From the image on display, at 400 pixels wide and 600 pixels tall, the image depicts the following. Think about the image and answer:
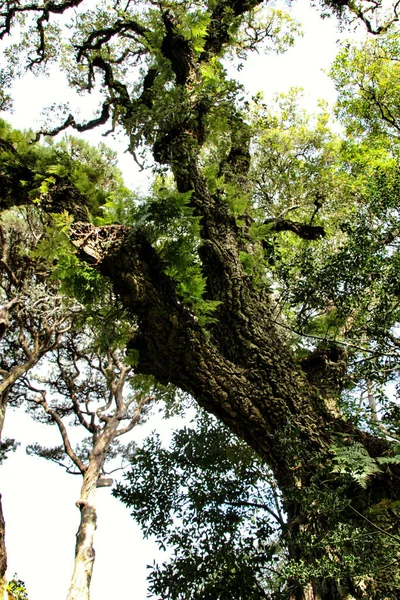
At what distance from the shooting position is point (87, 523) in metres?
11.0

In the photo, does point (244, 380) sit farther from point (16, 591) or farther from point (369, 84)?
point (369, 84)

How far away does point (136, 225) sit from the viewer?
3980mm

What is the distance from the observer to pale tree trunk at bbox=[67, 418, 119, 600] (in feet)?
31.4

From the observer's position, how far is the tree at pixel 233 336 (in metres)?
3.19

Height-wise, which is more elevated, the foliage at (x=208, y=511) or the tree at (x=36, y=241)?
the tree at (x=36, y=241)

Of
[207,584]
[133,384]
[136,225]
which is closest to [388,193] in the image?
[136,225]

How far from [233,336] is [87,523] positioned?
898cm

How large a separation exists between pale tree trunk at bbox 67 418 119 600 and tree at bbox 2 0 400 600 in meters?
7.84

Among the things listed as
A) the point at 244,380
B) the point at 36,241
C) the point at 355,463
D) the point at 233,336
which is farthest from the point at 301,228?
the point at 36,241

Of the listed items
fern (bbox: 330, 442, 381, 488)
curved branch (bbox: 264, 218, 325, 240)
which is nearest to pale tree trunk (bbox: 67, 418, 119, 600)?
fern (bbox: 330, 442, 381, 488)

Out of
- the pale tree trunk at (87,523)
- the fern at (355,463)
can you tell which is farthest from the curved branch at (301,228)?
the pale tree trunk at (87,523)

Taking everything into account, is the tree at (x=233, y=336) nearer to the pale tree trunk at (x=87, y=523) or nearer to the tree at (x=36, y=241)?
the tree at (x=36, y=241)

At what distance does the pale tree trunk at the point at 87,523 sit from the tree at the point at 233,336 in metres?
7.84

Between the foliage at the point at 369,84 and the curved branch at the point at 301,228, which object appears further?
the foliage at the point at 369,84
